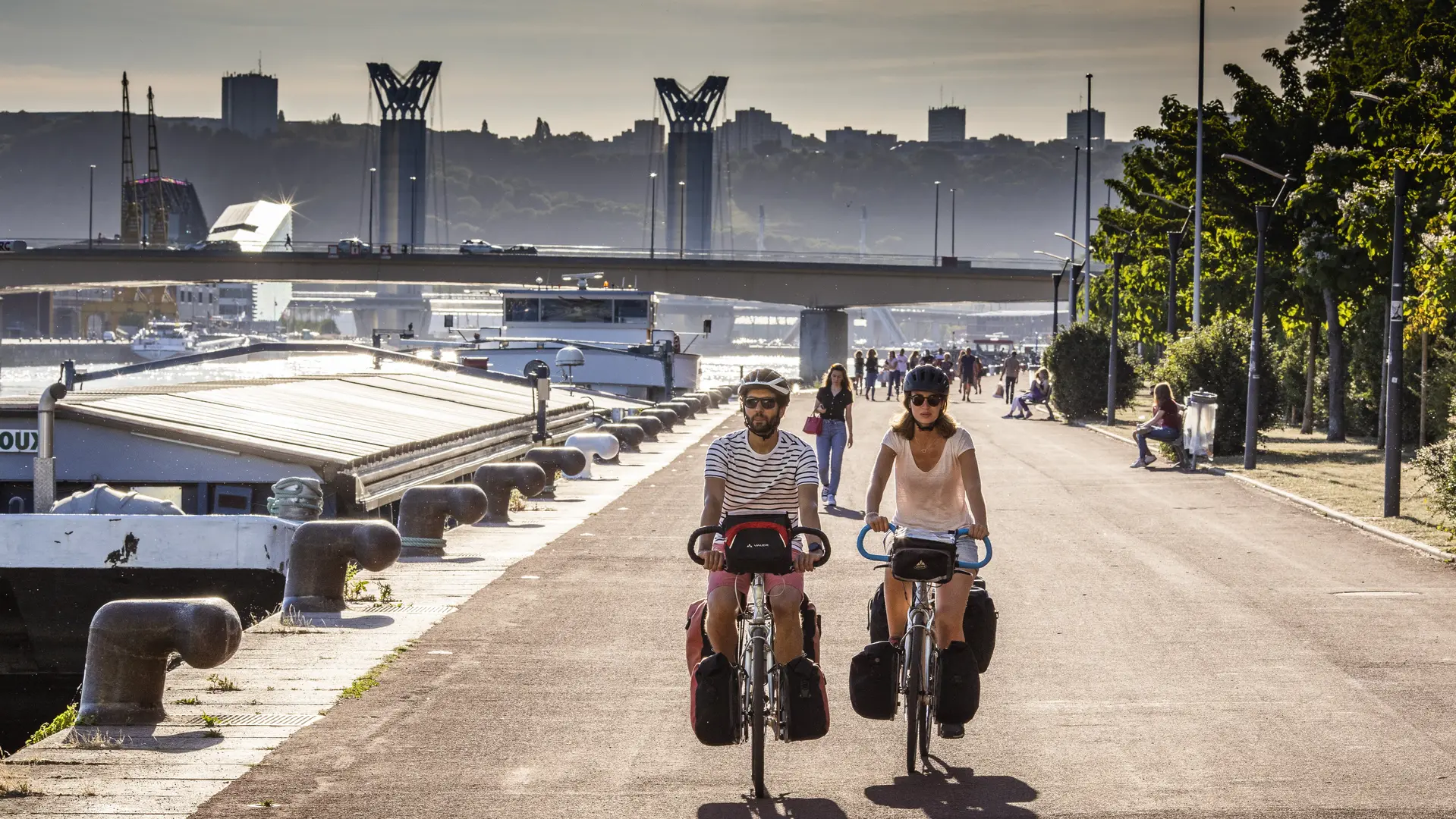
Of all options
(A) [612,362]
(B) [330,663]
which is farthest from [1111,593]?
(A) [612,362]

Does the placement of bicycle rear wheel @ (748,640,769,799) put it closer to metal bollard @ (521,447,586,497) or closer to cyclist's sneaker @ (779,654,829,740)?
cyclist's sneaker @ (779,654,829,740)

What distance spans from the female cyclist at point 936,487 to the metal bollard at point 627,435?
26.0m

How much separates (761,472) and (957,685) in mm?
1358

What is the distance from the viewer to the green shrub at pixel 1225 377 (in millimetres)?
32469

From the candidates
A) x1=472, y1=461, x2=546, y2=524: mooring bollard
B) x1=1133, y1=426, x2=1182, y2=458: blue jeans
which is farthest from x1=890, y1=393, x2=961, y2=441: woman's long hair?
x1=1133, y1=426, x2=1182, y2=458: blue jeans

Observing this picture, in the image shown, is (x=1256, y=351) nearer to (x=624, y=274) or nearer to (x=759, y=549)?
(x=759, y=549)

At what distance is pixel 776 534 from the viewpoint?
7.56 metres

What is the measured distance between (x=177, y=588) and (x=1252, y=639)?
31.1 ft

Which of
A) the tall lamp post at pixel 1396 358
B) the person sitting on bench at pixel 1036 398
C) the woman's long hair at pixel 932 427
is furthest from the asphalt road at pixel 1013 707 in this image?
the person sitting on bench at pixel 1036 398

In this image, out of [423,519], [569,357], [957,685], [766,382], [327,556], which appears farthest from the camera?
[569,357]

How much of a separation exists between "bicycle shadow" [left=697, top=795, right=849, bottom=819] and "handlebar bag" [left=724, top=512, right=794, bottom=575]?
3.39 ft

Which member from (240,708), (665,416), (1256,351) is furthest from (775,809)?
(665,416)

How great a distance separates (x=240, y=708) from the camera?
32.2 ft

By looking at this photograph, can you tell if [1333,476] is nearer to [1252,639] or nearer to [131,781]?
[1252,639]
